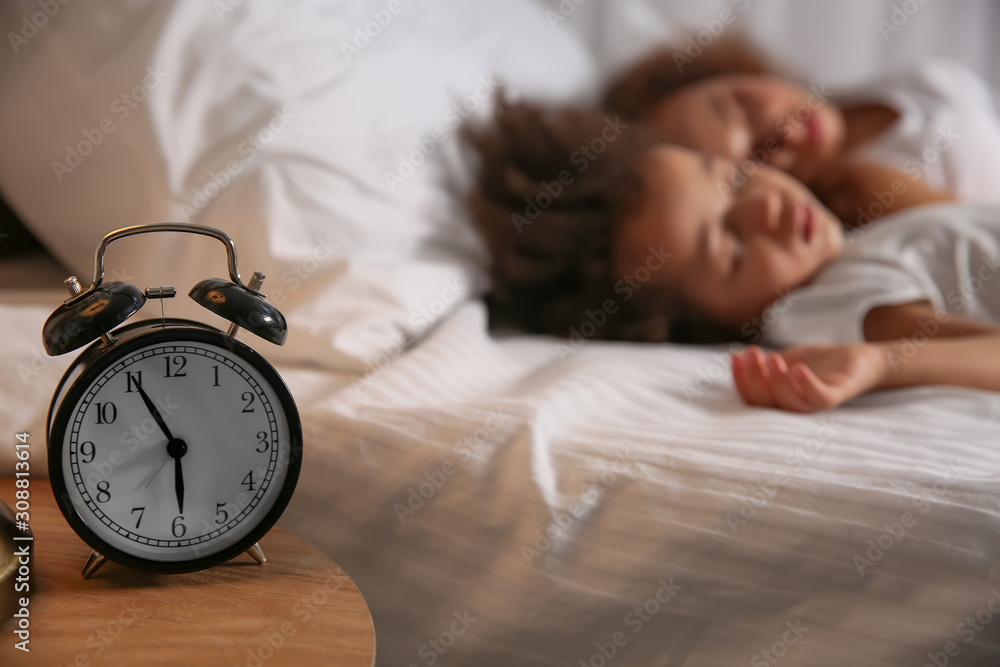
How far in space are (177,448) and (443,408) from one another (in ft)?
0.85

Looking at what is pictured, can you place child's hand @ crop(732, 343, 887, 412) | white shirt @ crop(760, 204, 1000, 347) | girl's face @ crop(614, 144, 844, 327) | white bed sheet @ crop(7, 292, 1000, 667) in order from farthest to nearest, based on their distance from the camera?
1. girl's face @ crop(614, 144, 844, 327)
2. white shirt @ crop(760, 204, 1000, 347)
3. child's hand @ crop(732, 343, 887, 412)
4. white bed sheet @ crop(7, 292, 1000, 667)

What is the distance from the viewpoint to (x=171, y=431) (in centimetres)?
49

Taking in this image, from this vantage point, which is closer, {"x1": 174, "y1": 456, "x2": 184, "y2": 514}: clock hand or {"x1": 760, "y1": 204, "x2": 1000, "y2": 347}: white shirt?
{"x1": 174, "y1": 456, "x2": 184, "y2": 514}: clock hand

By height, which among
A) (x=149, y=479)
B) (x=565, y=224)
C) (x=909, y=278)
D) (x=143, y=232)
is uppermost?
(x=143, y=232)

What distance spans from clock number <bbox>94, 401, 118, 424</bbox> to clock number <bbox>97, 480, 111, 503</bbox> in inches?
1.6

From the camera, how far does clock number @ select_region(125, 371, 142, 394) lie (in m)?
0.48

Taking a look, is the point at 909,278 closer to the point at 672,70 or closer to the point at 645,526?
the point at 645,526

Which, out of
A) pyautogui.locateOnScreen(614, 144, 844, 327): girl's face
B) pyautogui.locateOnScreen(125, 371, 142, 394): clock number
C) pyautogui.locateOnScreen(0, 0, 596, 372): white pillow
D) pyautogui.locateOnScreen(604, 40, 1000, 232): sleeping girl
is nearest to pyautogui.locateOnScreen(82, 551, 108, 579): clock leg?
pyautogui.locateOnScreen(125, 371, 142, 394): clock number

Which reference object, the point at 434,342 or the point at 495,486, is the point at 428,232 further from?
the point at 495,486

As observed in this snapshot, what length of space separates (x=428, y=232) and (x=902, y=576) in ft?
2.17

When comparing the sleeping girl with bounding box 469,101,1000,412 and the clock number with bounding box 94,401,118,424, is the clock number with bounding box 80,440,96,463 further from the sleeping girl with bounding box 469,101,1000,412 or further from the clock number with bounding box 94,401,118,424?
the sleeping girl with bounding box 469,101,1000,412

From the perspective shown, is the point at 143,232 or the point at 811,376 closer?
the point at 143,232

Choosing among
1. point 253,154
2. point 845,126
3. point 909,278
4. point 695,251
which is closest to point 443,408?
point 253,154

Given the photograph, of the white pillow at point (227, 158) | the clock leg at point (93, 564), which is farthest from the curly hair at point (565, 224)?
the clock leg at point (93, 564)
